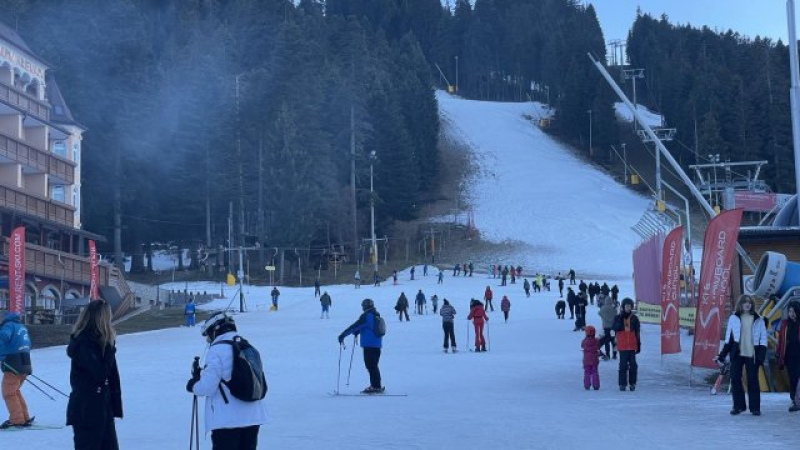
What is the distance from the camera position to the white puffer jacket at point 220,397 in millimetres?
6715

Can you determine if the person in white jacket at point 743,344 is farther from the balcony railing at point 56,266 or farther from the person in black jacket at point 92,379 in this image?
the balcony railing at point 56,266

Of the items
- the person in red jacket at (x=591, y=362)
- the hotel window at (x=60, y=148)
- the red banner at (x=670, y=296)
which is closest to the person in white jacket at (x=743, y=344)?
the person in red jacket at (x=591, y=362)

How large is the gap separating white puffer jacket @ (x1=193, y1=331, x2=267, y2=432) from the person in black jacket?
1.21 meters

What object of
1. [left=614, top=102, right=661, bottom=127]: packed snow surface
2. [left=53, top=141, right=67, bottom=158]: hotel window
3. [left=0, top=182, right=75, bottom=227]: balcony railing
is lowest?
[left=0, top=182, right=75, bottom=227]: balcony railing

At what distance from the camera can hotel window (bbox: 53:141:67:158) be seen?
176 feet

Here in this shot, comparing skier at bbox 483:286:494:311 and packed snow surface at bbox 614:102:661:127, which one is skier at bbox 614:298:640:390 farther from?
packed snow surface at bbox 614:102:661:127

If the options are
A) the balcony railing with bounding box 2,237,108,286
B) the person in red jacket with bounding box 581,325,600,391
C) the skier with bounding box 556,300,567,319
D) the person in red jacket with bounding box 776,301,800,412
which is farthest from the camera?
the balcony railing with bounding box 2,237,108,286

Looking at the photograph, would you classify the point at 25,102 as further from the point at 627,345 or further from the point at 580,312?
the point at 627,345

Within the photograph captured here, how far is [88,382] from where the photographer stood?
25.0ft

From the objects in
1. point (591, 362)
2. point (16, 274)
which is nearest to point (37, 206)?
point (16, 274)

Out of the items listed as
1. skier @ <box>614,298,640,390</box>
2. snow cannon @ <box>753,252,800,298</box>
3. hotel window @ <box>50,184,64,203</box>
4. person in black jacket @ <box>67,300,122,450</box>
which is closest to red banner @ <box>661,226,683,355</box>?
skier @ <box>614,298,640,390</box>

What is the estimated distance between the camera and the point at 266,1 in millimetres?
105312

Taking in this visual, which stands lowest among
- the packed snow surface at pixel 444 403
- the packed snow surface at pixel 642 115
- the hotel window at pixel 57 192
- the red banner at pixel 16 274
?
the packed snow surface at pixel 444 403

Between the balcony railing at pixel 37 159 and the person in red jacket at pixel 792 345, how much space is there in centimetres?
3920
